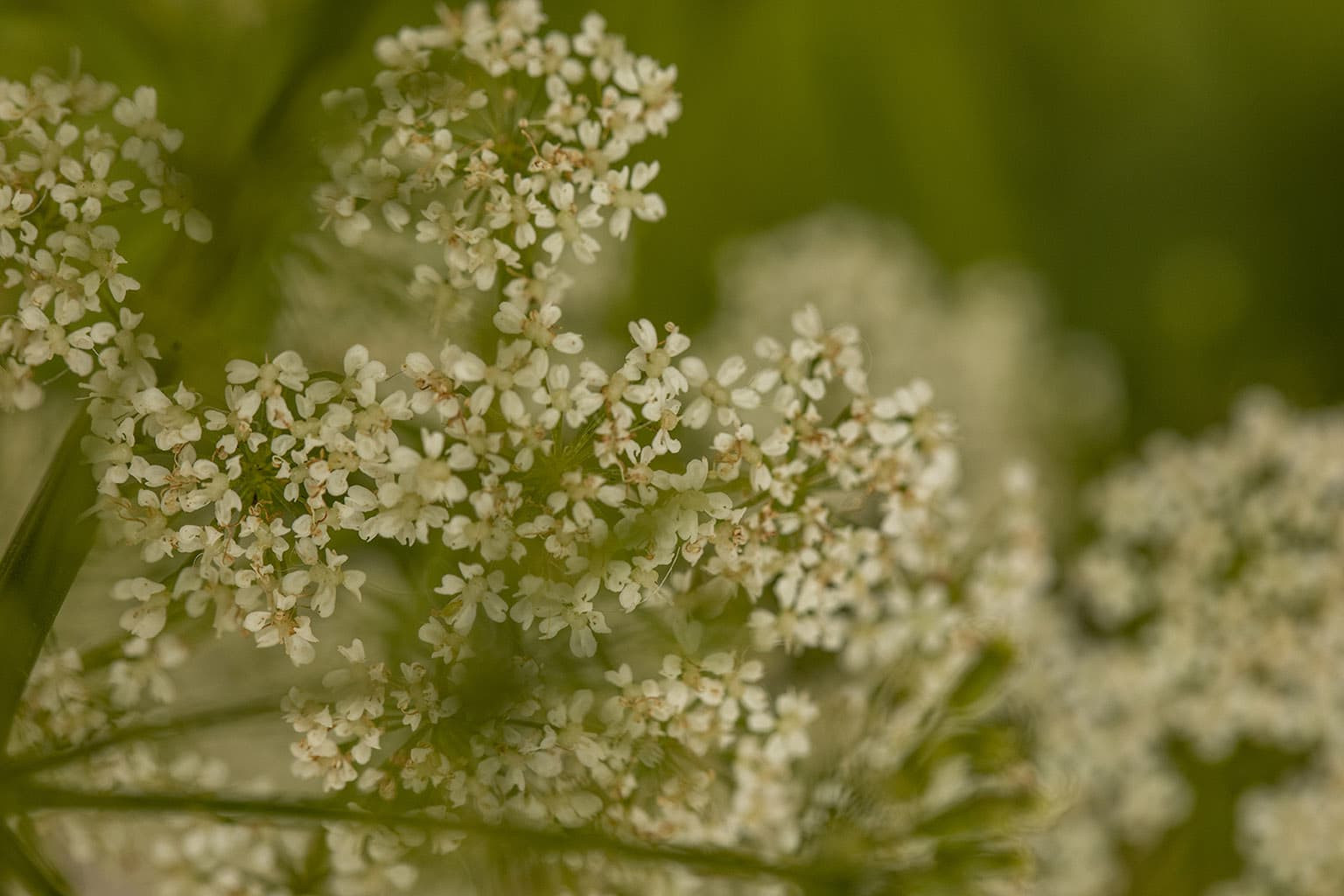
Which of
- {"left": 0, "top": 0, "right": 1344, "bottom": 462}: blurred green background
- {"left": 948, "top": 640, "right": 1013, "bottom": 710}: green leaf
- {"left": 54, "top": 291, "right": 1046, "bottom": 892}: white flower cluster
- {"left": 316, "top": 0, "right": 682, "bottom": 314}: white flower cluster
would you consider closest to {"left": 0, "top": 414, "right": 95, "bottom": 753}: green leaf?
{"left": 54, "top": 291, "right": 1046, "bottom": 892}: white flower cluster

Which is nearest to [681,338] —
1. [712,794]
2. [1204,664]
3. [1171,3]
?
[712,794]

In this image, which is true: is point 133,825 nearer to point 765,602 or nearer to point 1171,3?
point 765,602

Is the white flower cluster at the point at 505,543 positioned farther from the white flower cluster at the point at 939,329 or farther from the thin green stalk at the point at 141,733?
the white flower cluster at the point at 939,329

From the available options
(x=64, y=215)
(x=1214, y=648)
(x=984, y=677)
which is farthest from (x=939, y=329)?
(x=64, y=215)

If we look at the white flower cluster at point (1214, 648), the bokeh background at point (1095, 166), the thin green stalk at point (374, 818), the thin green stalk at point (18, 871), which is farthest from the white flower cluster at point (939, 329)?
the thin green stalk at point (18, 871)

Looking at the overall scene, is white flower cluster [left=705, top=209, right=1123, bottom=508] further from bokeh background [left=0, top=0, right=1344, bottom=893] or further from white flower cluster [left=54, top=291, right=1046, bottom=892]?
white flower cluster [left=54, top=291, right=1046, bottom=892]
